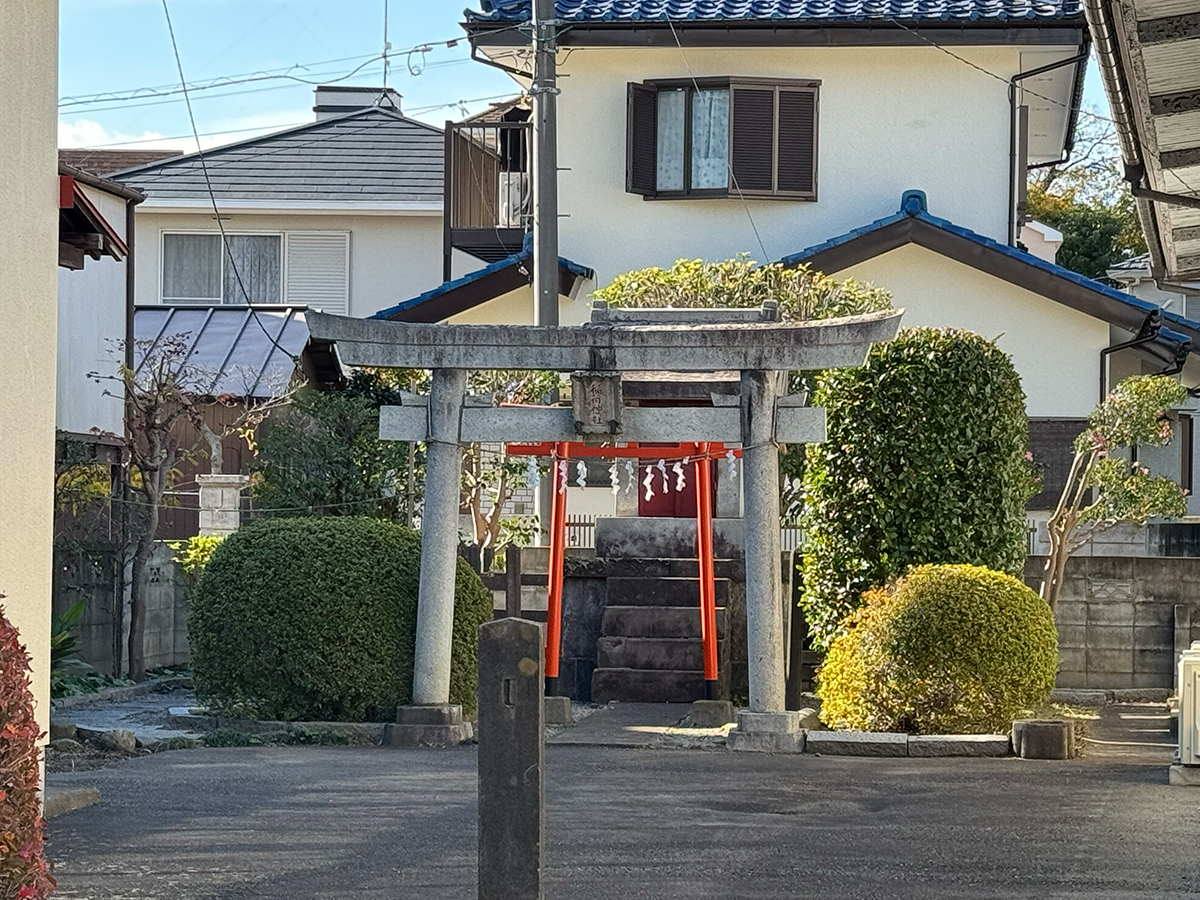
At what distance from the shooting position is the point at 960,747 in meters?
12.3

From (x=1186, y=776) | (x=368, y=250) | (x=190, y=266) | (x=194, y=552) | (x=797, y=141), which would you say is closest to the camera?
(x=1186, y=776)

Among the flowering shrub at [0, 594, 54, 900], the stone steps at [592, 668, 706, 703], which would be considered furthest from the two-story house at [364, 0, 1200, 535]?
the flowering shrub at [0, 594, 54, 900]

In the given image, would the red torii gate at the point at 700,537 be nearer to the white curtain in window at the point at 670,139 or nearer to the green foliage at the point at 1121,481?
the green foliage at the point at 1121,481

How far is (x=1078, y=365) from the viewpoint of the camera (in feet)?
69.8

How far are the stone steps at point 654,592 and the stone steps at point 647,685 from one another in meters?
0.90

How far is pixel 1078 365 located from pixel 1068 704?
20.0ft

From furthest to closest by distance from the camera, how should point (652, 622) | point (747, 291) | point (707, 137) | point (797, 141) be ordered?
point (707, 137), point (797, 141), point (747, 291), point (652, 622)

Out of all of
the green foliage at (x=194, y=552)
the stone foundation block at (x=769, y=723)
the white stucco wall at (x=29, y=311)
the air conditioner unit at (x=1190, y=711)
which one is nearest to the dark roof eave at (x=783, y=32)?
the green foliage at (x=194, y=552)

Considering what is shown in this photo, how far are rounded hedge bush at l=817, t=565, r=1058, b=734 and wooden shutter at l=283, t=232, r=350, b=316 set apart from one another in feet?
65.9

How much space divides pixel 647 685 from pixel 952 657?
15.6 ft

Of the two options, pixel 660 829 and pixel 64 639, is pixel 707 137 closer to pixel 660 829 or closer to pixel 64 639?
pixel 64 639

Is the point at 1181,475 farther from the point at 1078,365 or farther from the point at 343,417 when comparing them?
the point at 343,417

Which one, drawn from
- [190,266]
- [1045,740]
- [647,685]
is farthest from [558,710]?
[190,266]

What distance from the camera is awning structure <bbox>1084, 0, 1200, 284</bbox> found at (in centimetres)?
828
